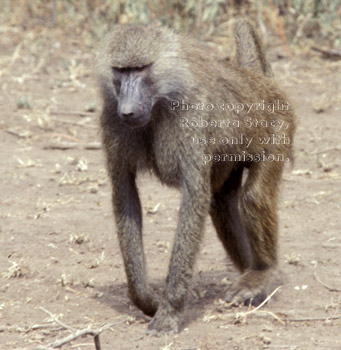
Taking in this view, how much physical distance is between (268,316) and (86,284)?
1063mm

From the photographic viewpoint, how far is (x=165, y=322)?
3551 mm

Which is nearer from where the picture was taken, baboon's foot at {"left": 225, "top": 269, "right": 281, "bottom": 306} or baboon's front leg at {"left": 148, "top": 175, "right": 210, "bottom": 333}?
baboon's front leg at {"left": 148, "top": 175, "right": 210, "bottom": 333}

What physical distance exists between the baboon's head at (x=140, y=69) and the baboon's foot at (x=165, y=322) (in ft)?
2.90

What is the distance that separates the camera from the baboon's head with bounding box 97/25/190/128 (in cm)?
356

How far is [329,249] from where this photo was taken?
4629mm

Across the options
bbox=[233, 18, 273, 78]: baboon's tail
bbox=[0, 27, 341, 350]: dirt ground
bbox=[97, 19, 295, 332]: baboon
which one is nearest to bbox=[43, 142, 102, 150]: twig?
bbox=[0, 27, 341, 350]: dirt ground

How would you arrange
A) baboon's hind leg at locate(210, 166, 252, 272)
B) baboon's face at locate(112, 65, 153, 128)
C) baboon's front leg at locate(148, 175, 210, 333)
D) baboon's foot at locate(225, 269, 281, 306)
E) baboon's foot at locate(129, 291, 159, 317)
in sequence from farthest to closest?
baboon's hind leg at locate(210, 166, 252, 272) < baboon's foot at locate(225, 269, 281, 306) < baboon's foot at locate(129, 291, 159, 317) < baboon's front leg at locate(148, 175, 210, 333) < baboon's face at locate(112, 65, 153, 128)

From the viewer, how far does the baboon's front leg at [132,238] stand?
3736 mm

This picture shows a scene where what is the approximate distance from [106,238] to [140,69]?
5.05 feet

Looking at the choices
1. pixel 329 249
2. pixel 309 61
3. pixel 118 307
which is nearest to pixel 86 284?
pixel 118 307

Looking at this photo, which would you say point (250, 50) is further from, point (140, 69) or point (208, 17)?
point (208, 17)

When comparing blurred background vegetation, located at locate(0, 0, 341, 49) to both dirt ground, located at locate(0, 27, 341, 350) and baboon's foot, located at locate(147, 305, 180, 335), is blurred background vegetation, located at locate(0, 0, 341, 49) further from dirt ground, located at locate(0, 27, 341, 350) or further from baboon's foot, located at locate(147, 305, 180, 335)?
baboon's foot, located at locate(147, 305, 180, 335)

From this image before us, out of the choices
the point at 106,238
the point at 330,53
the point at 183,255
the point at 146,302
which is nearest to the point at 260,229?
the point at 183,255

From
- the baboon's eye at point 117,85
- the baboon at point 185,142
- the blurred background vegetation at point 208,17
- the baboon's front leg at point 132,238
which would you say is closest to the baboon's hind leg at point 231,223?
the baboon at point 185,142
